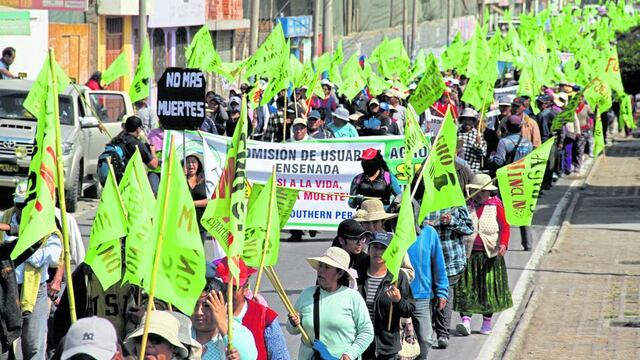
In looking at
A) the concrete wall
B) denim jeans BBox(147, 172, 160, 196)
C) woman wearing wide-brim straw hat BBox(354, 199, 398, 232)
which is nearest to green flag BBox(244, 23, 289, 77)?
denim jeans BBox(147, 172, 160, 196)

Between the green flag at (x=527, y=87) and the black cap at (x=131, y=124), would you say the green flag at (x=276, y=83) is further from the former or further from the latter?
the black cap at (x=131, y=124)

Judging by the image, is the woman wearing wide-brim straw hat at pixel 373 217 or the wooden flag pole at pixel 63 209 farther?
the woman wearing wide-brim straw hat at pixel 373 217

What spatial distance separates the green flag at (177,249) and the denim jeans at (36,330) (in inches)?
137

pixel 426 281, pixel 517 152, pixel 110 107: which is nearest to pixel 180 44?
pixel 110 107

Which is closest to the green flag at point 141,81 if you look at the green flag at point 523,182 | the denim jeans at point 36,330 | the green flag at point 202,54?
the green flag at point 202,54

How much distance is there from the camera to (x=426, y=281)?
38.0 ft

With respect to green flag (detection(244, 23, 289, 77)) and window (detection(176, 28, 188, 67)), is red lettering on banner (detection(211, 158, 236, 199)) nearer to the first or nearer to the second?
green flag (detection(244, 23, 289, 77))

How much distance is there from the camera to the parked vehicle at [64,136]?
2123 cm

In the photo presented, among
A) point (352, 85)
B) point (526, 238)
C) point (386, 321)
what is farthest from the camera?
point (352, 85)

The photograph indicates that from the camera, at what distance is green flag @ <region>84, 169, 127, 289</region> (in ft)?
28.4

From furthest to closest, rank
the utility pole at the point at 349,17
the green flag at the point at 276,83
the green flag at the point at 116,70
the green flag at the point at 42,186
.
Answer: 1. the utility pole at the point at 349,17
2. the green flag at the point at 276,83
3. the green flag at the point at 116,70
4. the green flag at the point at 42,186

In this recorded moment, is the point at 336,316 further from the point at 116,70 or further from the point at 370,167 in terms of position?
the point at 116,70

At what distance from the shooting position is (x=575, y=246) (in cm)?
2084

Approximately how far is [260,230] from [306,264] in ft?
27.4
